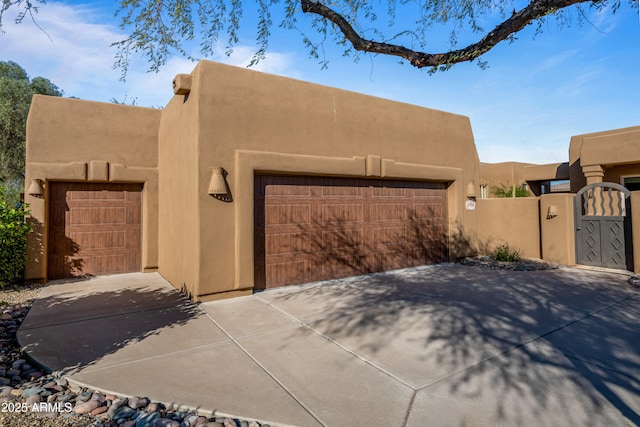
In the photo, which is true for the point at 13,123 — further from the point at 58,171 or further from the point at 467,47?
the point at 467,47

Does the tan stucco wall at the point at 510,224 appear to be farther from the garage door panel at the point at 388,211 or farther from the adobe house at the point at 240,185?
the garage door panel at the point at 388,211

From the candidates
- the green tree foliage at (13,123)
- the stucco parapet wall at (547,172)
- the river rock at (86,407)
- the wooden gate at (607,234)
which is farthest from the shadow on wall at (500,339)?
the green tree foliage at (13,123)

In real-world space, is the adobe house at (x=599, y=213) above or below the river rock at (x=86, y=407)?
above

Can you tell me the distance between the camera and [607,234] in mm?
8914

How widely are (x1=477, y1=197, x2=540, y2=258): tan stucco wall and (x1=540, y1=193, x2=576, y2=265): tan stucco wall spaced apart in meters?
0.32

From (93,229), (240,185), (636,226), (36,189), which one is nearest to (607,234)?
(636,226)

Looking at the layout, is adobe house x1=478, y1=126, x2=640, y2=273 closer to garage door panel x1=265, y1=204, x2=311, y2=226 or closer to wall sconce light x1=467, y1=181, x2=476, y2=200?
wall sconce light x1=467, y1=181, x2=476, y2=200

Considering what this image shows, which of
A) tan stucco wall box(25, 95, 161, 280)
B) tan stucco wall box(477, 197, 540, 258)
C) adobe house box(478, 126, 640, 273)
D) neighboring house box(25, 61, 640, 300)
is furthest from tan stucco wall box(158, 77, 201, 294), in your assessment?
adobe house box(478, 126, 640, 273)

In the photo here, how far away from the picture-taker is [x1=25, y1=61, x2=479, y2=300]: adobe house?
648 centimetres

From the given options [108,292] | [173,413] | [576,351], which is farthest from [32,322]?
[576,351]

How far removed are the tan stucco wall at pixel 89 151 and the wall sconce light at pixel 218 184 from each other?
3.70m

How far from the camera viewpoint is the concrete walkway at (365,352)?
2928mm

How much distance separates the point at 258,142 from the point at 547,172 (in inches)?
770

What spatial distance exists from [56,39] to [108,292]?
15.4 ft
